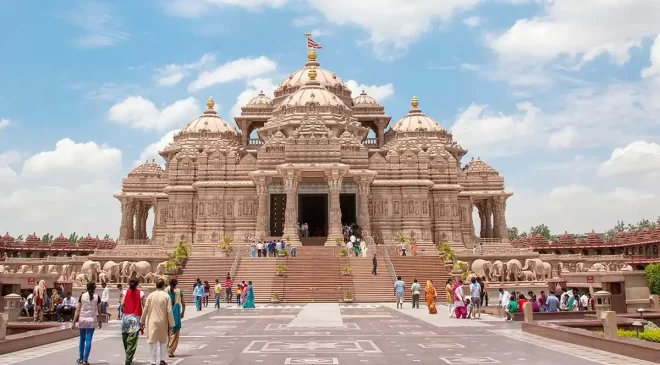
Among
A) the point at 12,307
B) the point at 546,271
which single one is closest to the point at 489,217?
the point at 546,271

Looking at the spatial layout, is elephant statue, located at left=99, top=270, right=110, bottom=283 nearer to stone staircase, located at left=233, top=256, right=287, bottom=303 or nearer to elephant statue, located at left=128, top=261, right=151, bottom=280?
elephant statue, located at left=128, top=261, right=151, bottom=280

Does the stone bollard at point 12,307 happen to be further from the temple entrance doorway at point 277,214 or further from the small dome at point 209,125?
the small dome at point 209,125

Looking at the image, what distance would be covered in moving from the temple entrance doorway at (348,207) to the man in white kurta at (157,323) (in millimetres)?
47061

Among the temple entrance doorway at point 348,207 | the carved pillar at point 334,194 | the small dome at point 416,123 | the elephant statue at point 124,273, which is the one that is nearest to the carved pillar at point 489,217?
the small dome at point 416,123

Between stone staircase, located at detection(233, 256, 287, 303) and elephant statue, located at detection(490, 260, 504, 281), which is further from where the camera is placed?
elephant statue, located at detection(490, 260, 504, 281)

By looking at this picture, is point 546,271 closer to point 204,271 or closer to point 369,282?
point 369,282

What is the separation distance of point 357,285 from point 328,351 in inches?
913

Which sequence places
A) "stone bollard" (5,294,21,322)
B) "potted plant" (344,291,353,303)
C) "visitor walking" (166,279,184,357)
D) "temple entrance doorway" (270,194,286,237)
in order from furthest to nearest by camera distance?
"temple entrance doorway" (270,194,286,237)
"potted plant" (344,291,353,303)
"stone bollard" (5,294,21,322)
"visitor walking" (166,279,184,357)

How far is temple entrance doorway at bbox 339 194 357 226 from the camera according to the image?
6093 centimetres

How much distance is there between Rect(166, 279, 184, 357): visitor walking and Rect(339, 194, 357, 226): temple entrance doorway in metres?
44.5

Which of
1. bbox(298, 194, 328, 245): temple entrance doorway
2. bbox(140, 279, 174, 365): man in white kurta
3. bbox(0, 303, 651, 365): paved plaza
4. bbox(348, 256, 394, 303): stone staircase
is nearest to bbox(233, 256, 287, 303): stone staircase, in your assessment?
bbox(348, 256, 394, 303): stone staircase

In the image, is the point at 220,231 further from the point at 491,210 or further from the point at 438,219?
the point at 491,210

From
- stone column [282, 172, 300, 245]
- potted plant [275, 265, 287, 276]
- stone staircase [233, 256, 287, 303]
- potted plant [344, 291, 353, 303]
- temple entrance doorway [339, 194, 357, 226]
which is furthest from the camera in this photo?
temple entrance doorway [339, 194, 357, 226]

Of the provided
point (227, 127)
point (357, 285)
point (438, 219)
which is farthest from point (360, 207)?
point (227, 127)
